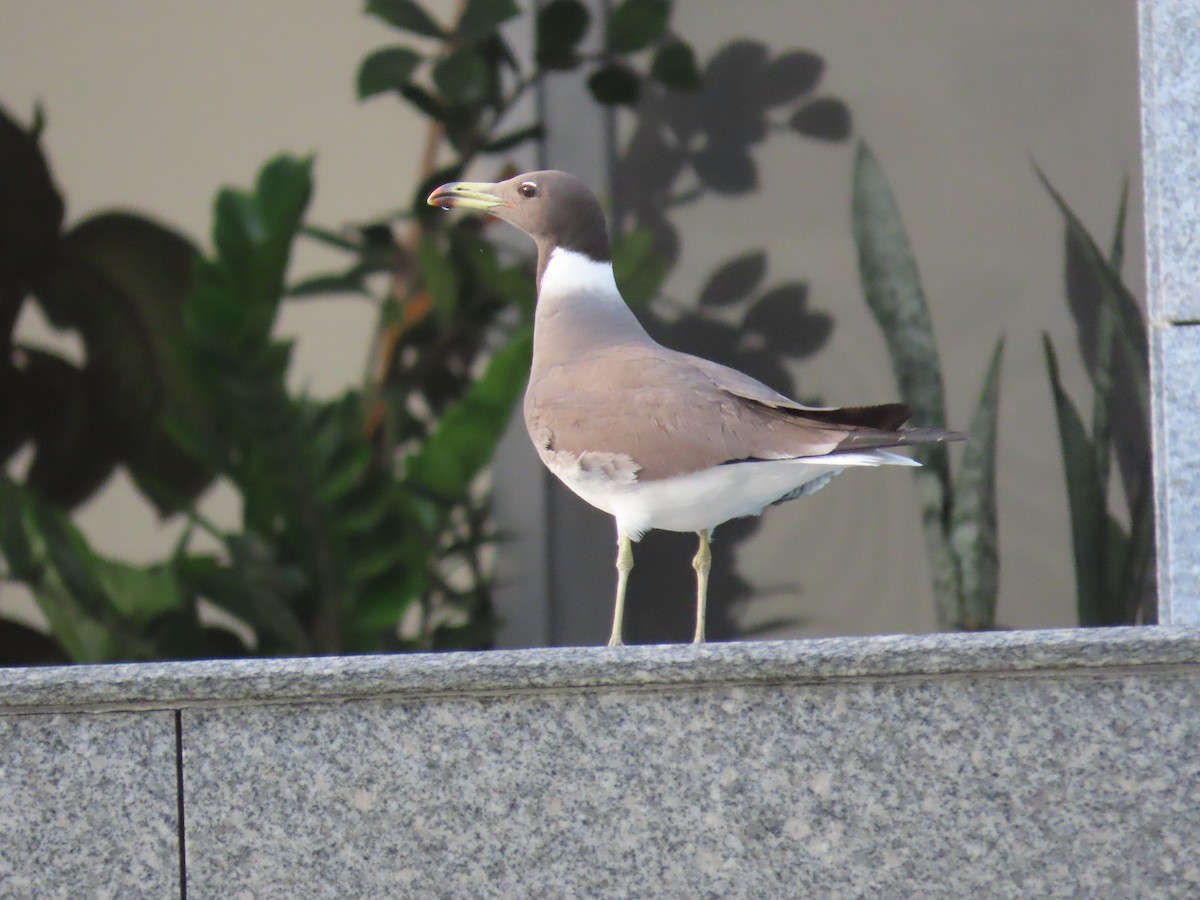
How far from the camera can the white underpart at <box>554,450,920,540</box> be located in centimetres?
173

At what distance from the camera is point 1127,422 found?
11.4 feet

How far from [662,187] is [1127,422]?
1.30 metres

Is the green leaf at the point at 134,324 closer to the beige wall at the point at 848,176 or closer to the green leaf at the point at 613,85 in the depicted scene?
the beige wall at the point at 848,176

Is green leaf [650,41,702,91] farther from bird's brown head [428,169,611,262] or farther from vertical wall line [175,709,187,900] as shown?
vertical wall line [175,709,187,900]

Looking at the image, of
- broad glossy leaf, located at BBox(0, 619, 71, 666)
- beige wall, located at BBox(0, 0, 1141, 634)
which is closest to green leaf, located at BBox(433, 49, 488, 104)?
beige wall, located at BBox(0, 0, 1141, 634)

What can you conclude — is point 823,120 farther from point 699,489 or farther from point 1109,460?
point 699,489

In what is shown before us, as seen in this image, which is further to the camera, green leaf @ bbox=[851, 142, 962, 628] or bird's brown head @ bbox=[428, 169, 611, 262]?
green leaf @ bbox=[851, 142, 962, 628]

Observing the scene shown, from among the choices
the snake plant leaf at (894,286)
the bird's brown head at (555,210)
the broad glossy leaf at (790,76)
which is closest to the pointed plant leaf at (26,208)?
the broad glossy leaf at (790,76)

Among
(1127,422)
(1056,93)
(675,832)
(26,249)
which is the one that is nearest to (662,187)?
(1056,93)

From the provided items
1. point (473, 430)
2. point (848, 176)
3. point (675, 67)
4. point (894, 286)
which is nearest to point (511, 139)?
point (675, 67)

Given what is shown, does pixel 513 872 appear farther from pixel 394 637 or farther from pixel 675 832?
pixel 394 637

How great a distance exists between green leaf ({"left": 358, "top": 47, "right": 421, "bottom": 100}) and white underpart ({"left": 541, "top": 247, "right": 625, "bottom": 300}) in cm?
188

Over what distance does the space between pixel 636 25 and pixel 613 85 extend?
16cm

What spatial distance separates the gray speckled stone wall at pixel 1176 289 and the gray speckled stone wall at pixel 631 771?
1.42ft
